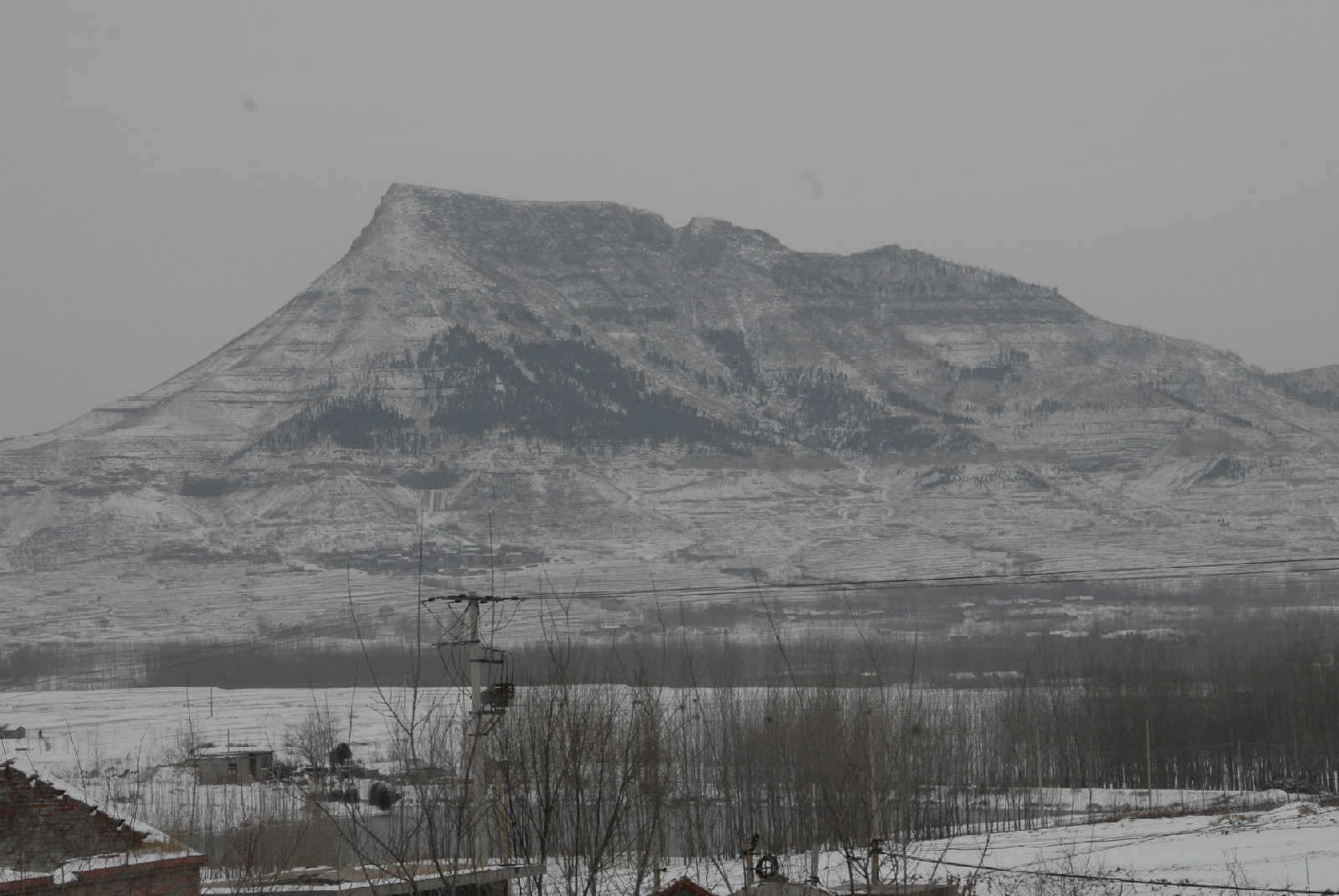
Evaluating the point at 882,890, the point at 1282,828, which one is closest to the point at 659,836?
the point at 882,890

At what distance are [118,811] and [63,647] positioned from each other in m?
180

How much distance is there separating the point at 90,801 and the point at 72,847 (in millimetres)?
756

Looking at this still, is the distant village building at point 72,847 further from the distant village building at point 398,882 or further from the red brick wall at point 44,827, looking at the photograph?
the distant village building at point 398,882

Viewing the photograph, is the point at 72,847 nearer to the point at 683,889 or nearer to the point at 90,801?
the point at 90,801

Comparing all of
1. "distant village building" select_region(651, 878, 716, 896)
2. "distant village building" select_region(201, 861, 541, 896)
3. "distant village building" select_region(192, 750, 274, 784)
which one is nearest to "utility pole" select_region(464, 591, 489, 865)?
"distant village building" select_region(201, 861, 541, 896)

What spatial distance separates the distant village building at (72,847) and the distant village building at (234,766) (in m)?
54.9

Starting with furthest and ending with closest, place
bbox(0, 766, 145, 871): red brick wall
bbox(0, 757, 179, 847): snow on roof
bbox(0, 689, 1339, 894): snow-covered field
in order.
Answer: bbox(0, 689, 1339, 894): snow-covered field
bbox(0, 757, 179, 847): snow on roof
bbox(0, 766, 145, 871): red brick wall

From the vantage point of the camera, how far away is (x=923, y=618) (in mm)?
199500

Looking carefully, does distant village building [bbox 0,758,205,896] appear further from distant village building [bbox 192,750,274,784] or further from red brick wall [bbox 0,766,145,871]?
distant village building [bbox 192,750,274,784]

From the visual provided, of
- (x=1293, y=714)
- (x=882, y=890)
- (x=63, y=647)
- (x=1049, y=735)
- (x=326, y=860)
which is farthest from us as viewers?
(x=63, y=647)

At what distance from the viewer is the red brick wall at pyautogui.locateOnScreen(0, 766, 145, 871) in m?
21.2

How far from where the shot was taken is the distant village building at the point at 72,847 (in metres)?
21.1

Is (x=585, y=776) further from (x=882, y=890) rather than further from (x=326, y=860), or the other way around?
(x=326, y=860)

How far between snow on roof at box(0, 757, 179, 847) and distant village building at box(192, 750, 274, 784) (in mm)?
54476
